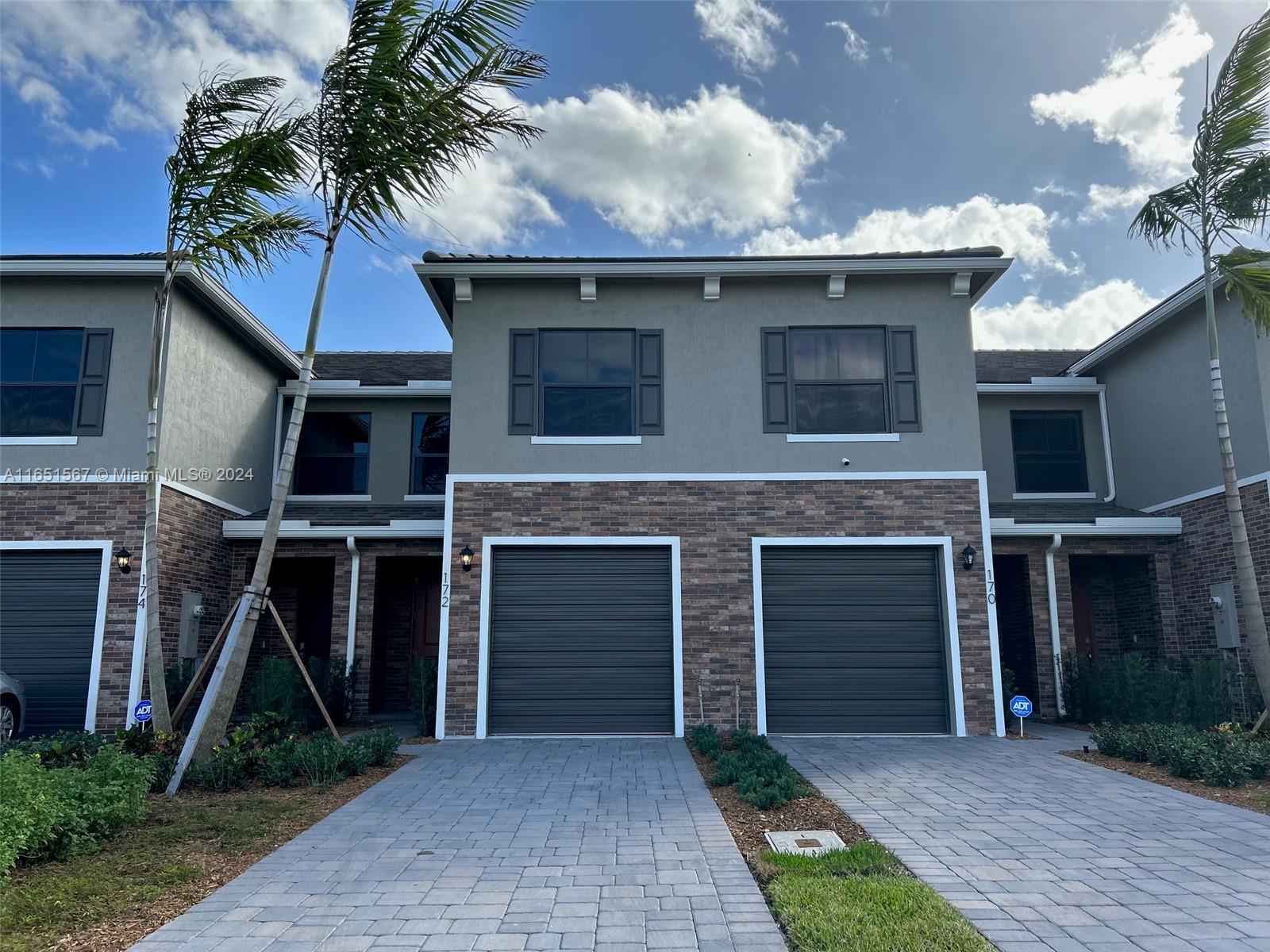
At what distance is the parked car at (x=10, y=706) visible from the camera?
33.3 feet

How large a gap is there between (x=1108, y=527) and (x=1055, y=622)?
1628 millimetres

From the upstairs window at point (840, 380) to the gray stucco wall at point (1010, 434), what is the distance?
4.08m

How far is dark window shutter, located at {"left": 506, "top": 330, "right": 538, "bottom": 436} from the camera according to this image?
36.8ft

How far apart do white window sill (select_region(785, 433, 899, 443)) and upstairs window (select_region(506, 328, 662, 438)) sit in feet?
5.95

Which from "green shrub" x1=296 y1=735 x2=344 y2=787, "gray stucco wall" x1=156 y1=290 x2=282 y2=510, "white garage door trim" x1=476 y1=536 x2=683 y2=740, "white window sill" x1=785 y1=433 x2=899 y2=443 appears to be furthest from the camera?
"gray stucco wall" x1=156 y1=290 x2=282 y2=510

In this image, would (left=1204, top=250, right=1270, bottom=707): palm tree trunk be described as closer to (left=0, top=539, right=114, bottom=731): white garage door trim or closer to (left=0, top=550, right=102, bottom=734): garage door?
(left=0, top=539, right=114, bottom=731): white garage door trim

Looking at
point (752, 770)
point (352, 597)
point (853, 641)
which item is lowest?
point (752, 770)

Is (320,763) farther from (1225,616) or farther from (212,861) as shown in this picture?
(1225,616)

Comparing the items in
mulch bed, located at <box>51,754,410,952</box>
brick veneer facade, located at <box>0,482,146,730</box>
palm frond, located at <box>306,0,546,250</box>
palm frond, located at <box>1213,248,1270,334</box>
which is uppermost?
palm frond, located at <box>306,0,546,250</box>

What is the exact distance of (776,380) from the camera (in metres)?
11.3

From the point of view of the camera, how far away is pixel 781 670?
10820mm

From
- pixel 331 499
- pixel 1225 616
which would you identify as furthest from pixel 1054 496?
pixel 331 499

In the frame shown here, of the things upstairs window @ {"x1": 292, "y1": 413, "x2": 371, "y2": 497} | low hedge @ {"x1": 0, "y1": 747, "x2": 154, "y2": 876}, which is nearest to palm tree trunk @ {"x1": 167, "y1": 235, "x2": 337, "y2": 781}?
Answer: low hedge @ {"x1": 0, "y1": 747, "x2": 154, "y2": 876}

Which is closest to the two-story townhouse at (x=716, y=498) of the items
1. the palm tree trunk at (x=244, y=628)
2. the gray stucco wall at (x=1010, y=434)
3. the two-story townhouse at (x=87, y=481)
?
the palm tree trunk at (x=244, y=628)
